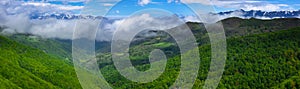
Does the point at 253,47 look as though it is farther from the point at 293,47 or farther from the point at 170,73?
the point at 170,73

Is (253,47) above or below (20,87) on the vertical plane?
above

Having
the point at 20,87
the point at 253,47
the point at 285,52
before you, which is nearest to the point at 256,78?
the point at 285,52

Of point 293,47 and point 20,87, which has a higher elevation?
point 293,47

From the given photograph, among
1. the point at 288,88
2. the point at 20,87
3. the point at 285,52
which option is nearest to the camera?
the point at 288,88

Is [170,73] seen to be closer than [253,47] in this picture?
Yes

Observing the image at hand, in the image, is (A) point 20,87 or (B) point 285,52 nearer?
(B) point 285,52

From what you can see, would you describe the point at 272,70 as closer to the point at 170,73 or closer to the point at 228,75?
the point at 228,75

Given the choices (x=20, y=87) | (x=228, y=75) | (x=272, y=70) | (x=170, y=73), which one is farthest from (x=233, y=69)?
(x=20, y=87)

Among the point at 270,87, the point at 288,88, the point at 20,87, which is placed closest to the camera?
the point at 288,88

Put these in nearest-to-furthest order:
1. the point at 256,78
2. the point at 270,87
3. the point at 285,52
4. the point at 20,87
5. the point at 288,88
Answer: the point at 288,88 → the point at 270,87 → the point at 256,78 → the point at 285,52 → the point at 20,87
